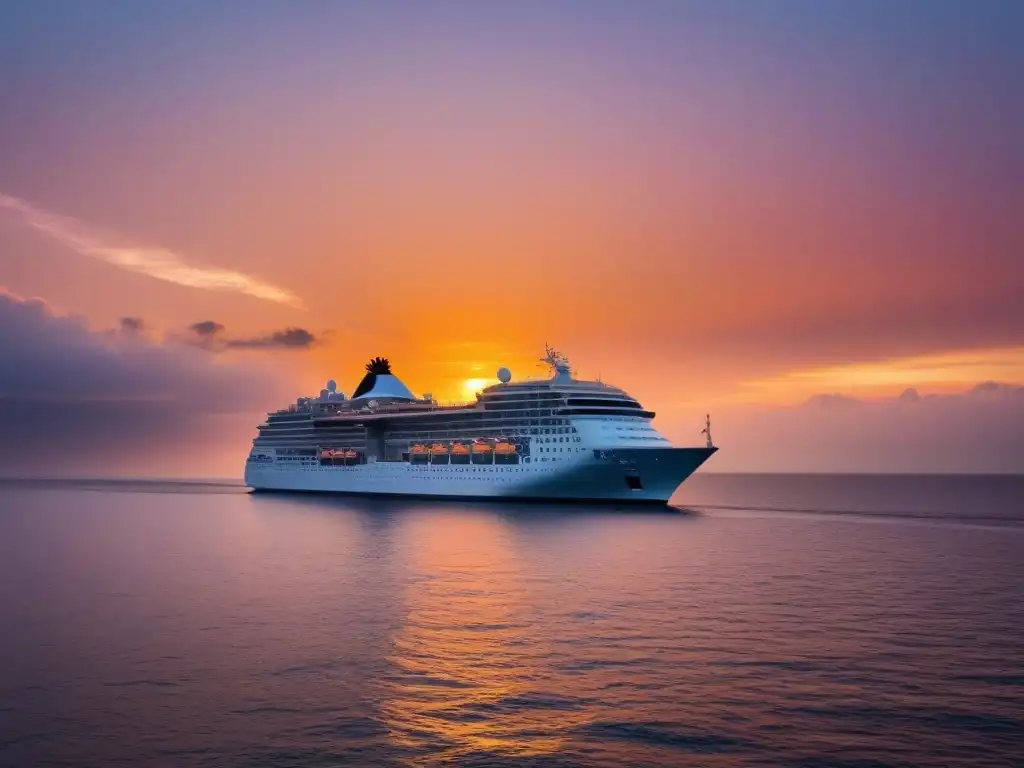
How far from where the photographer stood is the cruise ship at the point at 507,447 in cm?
8331

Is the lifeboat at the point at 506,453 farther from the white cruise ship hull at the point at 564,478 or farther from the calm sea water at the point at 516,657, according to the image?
the calm sea water at the point at 516,657

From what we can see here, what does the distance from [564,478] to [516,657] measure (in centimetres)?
6025

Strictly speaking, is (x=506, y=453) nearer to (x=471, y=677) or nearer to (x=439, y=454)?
(x=439, y=454)

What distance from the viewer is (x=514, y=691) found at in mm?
21516

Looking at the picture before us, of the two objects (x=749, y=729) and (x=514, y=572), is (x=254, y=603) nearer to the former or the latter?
(x=514, y=572)

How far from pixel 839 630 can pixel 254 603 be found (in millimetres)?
23233

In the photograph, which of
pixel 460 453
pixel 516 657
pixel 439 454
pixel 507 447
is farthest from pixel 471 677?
pixel 439 454

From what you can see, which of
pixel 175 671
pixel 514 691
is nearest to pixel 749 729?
pixel 514 691

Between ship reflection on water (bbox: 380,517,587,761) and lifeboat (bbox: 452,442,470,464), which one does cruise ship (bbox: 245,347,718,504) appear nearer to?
lifeboat (bbox: 452,442,470,464)

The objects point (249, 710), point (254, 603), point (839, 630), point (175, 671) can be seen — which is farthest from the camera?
point (254, 603)

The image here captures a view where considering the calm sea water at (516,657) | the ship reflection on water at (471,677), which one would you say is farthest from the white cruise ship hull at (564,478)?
the ship reflection on water at (471,677)

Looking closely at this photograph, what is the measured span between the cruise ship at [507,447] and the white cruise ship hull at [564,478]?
0.11 m

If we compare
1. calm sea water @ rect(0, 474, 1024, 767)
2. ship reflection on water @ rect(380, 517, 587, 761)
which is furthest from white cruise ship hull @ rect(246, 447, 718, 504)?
ship reflection on water @ rect(380, 517, 587, 761)

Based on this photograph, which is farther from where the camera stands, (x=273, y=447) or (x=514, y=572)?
(x=273, y=447)
